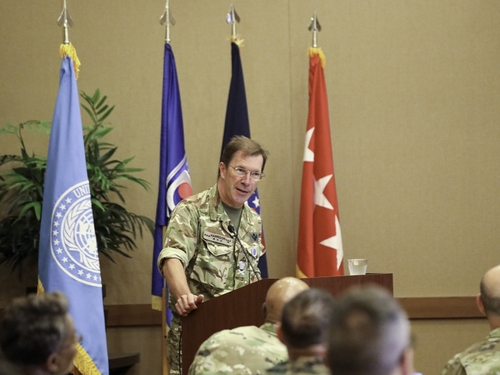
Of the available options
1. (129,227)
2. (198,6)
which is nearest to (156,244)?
(129,227)

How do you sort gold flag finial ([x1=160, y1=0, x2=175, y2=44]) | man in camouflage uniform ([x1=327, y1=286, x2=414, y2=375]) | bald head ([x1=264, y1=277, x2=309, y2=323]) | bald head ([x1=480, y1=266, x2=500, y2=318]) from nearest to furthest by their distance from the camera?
man in camouflage uniform ([x1=327, y1=286, x2=414, y2=375])
bald head ([x1=264, y1=277, x2=309, y2=323])
bald head ([x1=480, y1=266, x2=500, y2=318])
gold flag finial ([x1=160, y1=0, x2=175, y2=44])

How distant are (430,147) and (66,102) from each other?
102 inches

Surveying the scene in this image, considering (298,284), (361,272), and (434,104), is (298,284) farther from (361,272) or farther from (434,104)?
(434,104)

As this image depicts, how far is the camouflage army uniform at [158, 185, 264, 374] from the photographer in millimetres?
3547

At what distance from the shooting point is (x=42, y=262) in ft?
13.9

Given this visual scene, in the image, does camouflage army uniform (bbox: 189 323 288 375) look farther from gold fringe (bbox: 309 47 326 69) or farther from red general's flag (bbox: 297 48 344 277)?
gold fringe (bbox: 309 47 326 69)

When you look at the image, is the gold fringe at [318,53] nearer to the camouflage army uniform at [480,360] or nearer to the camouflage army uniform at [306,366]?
the camouflage army uniform at [480,360]

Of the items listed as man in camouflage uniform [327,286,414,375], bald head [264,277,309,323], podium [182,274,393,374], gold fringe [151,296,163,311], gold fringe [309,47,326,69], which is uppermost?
gold fringe [309,47,326,69]

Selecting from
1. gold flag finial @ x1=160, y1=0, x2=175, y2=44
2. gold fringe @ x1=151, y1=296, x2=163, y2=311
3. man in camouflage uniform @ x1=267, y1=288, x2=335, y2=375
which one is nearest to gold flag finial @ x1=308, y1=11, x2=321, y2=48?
gold flag finial @ x1=160, y1=0, x2=175, y2=44

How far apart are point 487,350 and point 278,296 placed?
2.18 ft

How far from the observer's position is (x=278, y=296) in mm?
2223

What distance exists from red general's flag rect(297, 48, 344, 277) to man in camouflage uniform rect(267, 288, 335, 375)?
10.3ft

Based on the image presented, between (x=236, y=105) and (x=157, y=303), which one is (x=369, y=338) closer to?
(x=157, y=303)

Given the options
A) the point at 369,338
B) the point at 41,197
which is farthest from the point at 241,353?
the point at 41,197
